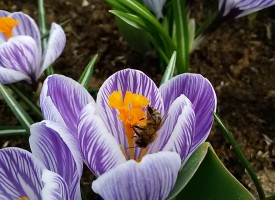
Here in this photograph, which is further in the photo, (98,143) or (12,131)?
(12,131)

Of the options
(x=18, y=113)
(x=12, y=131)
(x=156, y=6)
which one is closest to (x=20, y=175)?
(x=18, y=113)

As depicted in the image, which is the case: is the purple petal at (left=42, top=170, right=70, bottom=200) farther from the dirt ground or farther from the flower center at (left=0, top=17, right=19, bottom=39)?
the dirt ground

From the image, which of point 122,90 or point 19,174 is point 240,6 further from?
point 19,174

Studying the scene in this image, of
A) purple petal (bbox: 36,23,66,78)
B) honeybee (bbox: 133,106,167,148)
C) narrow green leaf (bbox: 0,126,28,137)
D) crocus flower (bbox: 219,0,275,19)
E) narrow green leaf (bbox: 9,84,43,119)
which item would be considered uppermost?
crocus flower (bbox: 219,0,275,19)

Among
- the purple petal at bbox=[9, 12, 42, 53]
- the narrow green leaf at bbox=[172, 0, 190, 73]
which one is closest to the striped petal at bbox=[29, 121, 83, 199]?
the purple petal at bbox=[9, 12, 42, 53]

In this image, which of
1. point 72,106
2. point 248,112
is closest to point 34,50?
point 72,106

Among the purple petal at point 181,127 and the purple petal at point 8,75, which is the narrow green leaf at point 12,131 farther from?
the purple petal at point 181,127
